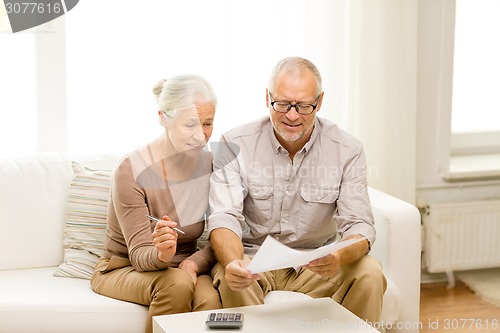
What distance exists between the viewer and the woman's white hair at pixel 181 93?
2807 millimetres

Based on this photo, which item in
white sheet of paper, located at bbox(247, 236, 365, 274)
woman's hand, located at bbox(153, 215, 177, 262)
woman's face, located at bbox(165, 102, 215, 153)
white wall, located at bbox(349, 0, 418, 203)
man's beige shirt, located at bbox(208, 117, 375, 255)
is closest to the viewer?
white sheet of paper, located at bbox(247, 236, 365, 274)

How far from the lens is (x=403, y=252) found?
3104 mm

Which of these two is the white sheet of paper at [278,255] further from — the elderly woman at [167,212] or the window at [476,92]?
the window at [476,92]

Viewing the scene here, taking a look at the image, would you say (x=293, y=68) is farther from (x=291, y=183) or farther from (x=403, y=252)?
(x=403, y=252)

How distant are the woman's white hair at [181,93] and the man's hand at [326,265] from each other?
66cm

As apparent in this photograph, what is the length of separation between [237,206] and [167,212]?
26 centimetres

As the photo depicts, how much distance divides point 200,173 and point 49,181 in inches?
24.0

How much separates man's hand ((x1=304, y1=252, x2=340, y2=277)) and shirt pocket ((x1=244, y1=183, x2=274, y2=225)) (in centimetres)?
40

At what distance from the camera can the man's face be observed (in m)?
2.86

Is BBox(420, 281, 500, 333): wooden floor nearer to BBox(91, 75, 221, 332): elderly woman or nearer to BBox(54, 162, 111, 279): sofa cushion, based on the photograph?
BBox(91, 75, 221, 332): elderly woman

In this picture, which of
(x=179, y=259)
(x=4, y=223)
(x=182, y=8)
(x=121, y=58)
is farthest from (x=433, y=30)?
(x=4, y=223)

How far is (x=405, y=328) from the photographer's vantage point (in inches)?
123

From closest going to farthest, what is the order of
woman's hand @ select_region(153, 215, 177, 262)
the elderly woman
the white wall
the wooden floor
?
1. woman's hand @ select_region(153, 215, 177, 262)
2. the elderly woman
3. the wooden floor
4. the white wall

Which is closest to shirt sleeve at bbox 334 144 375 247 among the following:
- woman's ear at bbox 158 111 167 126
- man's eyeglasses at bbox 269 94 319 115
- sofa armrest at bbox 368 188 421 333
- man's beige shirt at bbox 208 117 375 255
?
man's beige shirt at bbox 208 117 375 255
